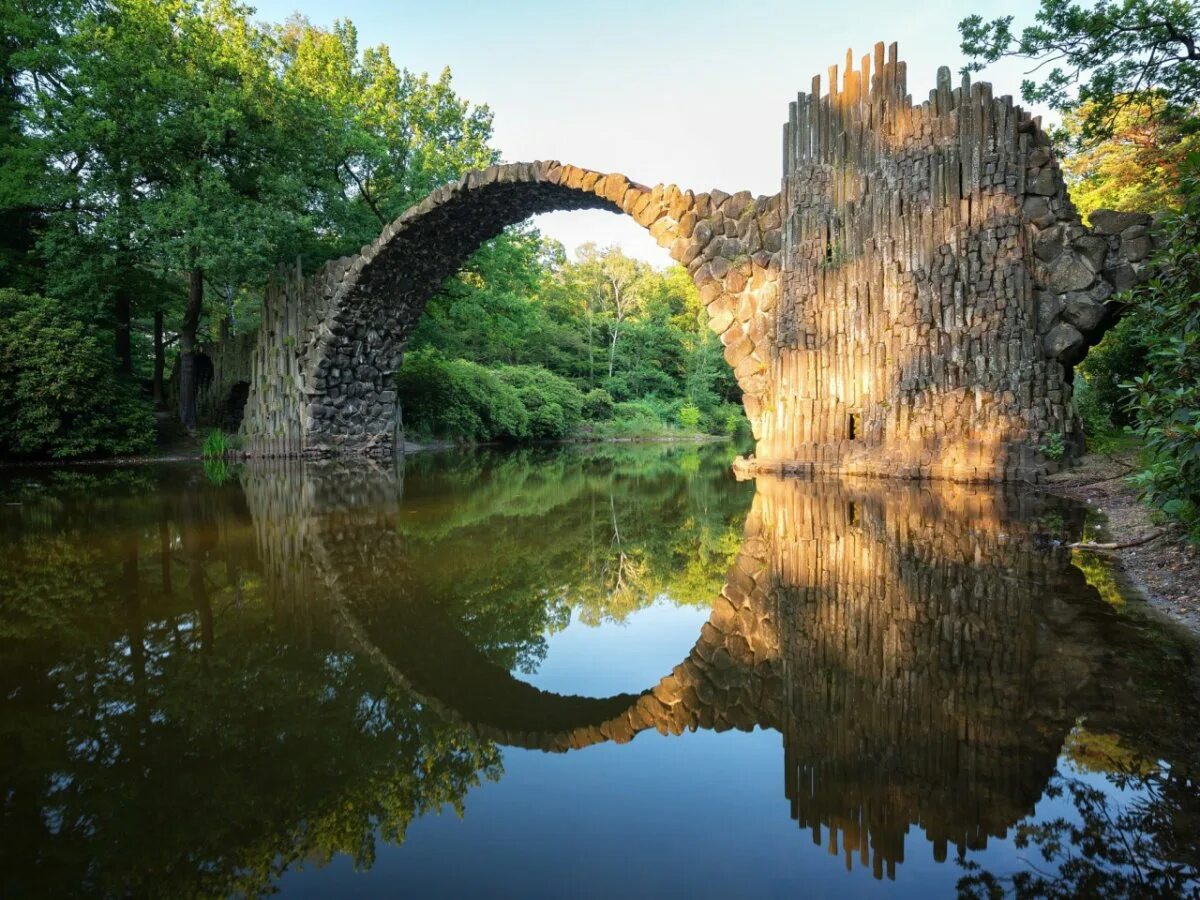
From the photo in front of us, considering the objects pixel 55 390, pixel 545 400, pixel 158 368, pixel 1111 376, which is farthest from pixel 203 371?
pixel 1111 376

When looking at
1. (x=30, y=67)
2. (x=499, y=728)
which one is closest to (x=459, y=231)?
(x=30, y=67)

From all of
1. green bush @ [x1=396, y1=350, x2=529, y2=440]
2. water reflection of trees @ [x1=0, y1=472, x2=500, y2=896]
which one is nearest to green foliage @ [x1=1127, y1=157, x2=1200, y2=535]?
water reflection of trees @ [x1=0, y1=472, x2=500, y2=896]

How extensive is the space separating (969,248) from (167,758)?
999cm

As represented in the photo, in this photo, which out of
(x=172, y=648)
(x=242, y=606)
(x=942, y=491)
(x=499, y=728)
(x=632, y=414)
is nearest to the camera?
(x=499, y=728)

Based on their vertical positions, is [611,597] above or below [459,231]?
below

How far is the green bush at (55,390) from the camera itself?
1326 cm

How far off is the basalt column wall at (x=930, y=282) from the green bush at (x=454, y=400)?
13.7 meters

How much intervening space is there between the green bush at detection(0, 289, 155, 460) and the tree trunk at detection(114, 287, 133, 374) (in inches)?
163

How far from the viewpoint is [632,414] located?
33875 mm

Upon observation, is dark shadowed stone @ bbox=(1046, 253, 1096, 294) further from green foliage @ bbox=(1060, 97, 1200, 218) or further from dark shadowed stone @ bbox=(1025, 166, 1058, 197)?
green foliage @ bbox=(1060, 97, 1200, 218)

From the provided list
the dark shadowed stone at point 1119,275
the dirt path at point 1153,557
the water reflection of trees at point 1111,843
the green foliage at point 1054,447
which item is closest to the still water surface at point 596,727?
the water reflection of trees at point 1111,843

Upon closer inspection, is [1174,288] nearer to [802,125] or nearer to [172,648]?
[172,648]

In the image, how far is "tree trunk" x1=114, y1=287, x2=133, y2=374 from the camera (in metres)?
18.9

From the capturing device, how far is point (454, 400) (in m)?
23.1
